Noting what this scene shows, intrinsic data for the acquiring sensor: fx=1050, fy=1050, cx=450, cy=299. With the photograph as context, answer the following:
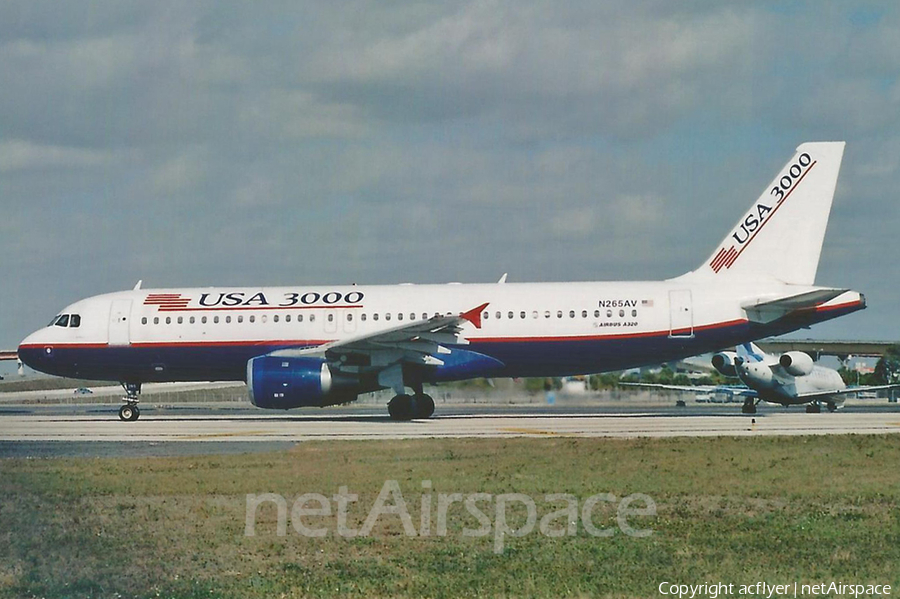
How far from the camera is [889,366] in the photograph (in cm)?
7444

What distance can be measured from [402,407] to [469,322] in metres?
3.06

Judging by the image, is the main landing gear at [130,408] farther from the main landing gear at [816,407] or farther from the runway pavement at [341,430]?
the main landing gear at [816,407]

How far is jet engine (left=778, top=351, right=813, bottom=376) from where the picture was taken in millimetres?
37719

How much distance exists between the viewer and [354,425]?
2694 cm

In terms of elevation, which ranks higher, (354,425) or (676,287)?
(676,287)

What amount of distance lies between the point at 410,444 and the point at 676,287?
43.8ft

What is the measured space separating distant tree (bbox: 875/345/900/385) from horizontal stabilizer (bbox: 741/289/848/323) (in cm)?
3938

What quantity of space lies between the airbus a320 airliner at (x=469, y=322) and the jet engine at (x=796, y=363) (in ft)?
21.8

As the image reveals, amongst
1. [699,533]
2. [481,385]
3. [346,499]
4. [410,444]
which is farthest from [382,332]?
[699,533]

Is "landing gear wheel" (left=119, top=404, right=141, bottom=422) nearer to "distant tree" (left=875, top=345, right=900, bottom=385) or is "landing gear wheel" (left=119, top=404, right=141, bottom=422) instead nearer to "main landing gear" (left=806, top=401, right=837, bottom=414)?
"main landing gear" (left=806, top=401, right=837, bottom=414)

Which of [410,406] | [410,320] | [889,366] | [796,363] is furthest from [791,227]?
[889,366]

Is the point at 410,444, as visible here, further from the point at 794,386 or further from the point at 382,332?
the point at 794,386

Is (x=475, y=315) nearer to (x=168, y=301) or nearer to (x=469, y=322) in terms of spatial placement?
(x=469, y=322)

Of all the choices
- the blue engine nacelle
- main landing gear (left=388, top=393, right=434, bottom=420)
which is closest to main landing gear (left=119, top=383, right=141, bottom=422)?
the blue engine nacelle
